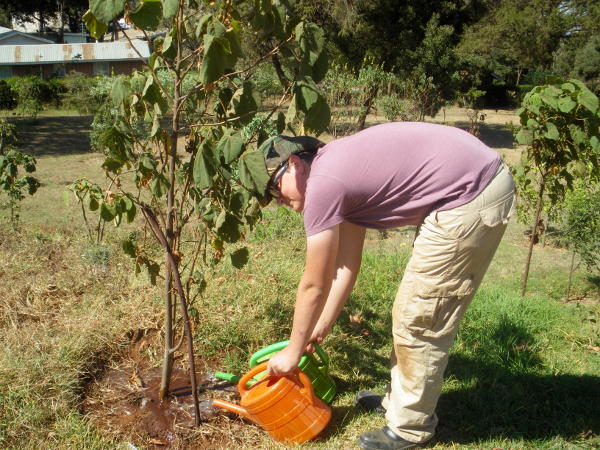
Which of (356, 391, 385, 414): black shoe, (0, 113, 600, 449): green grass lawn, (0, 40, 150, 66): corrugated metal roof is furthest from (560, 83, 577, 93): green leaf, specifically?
(0, 40, 150, 66): corrugated metal roof

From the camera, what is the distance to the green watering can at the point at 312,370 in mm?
2570

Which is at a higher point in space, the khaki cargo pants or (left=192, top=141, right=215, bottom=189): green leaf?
(left=192, top=141, right=215, bottom=189): green leaf

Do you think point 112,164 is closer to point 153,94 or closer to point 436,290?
point 153,94

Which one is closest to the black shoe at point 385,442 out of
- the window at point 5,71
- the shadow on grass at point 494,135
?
the shadow on grass at point 494,135

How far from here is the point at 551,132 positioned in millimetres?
3867

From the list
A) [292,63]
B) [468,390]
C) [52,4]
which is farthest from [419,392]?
[52,4]

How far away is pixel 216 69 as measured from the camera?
198cm

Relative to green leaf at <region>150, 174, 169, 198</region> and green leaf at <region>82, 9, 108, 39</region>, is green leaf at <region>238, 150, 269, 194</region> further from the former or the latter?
green leaf at <region>82, 9, 108, 39</region>

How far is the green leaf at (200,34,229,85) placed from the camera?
1919mm

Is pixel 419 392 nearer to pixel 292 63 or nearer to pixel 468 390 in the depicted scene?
pixel 468 390

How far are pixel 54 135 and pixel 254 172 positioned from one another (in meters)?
16.7

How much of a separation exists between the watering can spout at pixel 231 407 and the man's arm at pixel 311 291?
1.18ft

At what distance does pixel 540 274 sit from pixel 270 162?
397 centimetres

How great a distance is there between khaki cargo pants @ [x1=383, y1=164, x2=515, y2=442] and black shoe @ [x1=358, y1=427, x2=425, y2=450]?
1.3 inches
